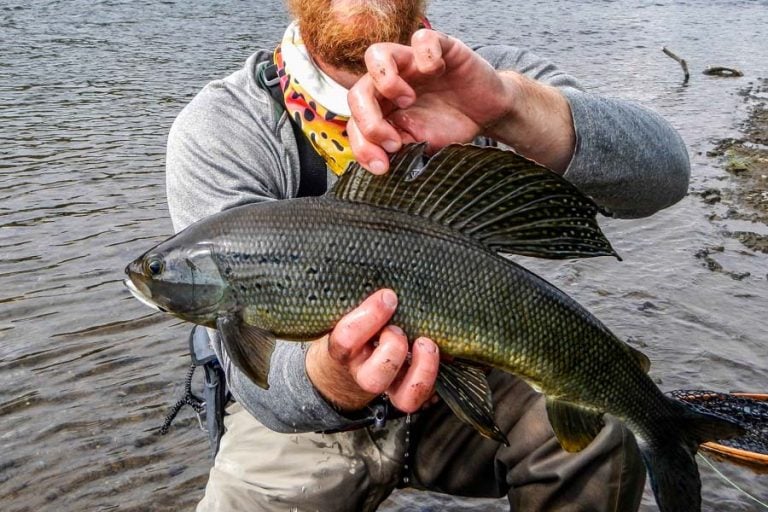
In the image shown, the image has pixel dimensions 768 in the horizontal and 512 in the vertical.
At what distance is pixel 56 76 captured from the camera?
14.5 m

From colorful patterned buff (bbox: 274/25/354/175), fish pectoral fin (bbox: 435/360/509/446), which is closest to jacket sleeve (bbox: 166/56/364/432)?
colorful patterned buff (bbox: 274/25/354/175)

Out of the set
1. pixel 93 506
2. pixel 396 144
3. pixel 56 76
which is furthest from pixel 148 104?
pixel 396 144

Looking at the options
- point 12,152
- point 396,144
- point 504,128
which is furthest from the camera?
point 12,152

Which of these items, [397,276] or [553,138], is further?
[553,138]

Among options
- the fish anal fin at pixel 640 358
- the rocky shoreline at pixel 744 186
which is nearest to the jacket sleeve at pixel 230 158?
the fish anal fin at pixel 640 358

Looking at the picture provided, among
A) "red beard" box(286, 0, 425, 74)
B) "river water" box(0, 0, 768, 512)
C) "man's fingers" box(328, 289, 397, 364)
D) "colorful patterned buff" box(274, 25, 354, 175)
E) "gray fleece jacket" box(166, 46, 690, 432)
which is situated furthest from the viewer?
"river water" box(0, 0, 768, 512)

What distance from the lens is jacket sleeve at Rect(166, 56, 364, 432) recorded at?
3.12 metres

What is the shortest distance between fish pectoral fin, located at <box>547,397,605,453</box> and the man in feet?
1.70

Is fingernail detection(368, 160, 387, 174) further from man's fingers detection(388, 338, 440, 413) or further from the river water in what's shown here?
the river water

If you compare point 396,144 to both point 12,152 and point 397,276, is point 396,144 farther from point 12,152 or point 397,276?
point 12,152

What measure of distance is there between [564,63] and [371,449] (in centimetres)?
1759

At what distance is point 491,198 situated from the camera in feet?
7.36

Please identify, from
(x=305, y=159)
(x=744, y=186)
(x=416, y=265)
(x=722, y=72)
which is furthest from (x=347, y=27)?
(x=722, y=72)

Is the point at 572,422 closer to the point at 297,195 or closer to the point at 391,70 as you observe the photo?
the point at 391,70
